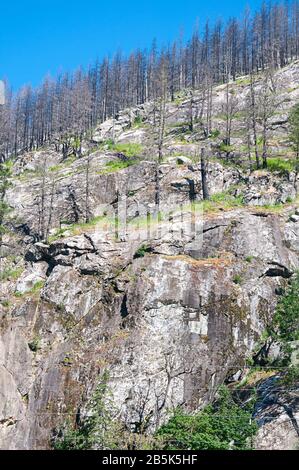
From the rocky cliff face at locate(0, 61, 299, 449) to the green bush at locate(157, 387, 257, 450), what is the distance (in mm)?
1060

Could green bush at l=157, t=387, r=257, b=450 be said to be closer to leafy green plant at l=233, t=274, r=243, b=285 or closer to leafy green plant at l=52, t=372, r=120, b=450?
leafy green plant at l=52, t=372, r=120, b=450

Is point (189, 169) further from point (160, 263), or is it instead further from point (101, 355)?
point (101, 355)

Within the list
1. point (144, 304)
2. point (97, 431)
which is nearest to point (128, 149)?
point (144, 304)

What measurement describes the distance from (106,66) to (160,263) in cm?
5909

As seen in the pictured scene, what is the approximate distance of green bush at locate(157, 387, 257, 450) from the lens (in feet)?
68.3

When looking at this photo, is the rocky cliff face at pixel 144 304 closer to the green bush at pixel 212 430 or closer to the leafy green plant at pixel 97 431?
the green bush at pixel 212 430

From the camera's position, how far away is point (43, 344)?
95.9ft

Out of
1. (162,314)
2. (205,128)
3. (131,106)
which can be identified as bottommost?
(162,314)

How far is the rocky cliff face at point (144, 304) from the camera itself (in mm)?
25984

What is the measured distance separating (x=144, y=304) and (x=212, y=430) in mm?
8955

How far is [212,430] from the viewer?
21531mm

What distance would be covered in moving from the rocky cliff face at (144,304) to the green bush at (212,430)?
3.48 feet

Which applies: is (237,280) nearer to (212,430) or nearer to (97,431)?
(212,430)
